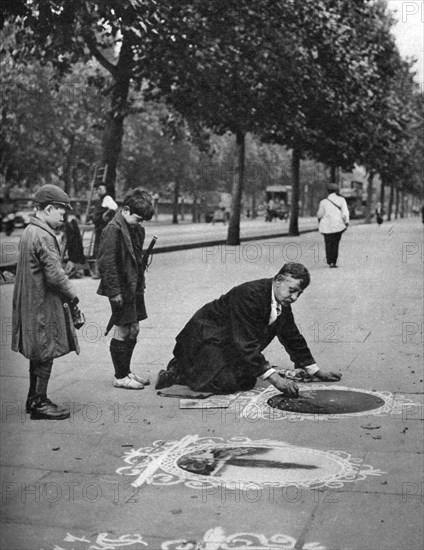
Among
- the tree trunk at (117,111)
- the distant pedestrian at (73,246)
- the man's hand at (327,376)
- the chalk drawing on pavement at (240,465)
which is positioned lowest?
the chalk drawing on pavement at (240,465)

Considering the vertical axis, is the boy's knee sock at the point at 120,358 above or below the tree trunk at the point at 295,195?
below

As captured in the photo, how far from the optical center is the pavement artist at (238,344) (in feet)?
20.2

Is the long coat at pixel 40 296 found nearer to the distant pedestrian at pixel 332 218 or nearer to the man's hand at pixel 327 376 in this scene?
the distant pedestrian at pixel 332 218

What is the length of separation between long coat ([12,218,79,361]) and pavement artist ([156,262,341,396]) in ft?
3.95

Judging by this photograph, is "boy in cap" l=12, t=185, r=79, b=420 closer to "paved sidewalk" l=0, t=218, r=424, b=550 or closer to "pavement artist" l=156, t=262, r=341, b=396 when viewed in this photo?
"paved sidewalk" l=0, t=218, r=424, b=550

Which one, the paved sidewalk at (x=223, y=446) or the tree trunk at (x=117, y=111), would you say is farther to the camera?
the tree trunk at (x=117, y=111)

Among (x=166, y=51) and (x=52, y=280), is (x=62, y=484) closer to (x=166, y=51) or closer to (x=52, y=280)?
(x=52, y=280)

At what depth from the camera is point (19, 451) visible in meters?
5.22

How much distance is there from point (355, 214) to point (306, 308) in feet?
5.03

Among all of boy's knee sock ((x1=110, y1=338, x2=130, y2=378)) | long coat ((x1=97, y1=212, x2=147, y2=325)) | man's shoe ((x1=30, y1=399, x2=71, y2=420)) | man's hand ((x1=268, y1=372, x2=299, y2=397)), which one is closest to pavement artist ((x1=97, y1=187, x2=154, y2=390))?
long coat ((x1=97, y1=212, x2=147, y2=325))

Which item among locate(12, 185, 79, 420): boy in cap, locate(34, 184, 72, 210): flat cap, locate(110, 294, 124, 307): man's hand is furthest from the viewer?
locate(110, 294, 124, 307): man's hand

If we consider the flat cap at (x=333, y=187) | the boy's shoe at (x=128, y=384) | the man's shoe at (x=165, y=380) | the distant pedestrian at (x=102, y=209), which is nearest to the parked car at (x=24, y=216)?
the distant pedestrian at (x=102, y=209)

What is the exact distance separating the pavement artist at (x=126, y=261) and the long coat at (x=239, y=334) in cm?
44

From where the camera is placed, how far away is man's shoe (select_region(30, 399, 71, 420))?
19.3 ft
